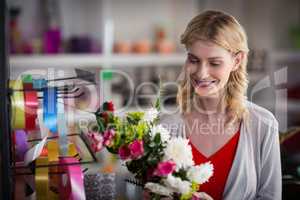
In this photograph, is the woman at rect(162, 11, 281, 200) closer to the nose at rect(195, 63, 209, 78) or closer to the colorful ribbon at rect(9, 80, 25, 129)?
the nose at rect(195, 63, 209, 78)

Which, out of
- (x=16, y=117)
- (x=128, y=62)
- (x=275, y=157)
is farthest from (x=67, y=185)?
(x=128, y=62)

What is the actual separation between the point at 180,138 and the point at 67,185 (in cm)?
25

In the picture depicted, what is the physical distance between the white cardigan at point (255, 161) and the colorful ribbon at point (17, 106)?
0.28 metres

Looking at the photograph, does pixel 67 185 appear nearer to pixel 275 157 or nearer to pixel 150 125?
pixel 150 125

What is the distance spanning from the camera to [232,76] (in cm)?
90

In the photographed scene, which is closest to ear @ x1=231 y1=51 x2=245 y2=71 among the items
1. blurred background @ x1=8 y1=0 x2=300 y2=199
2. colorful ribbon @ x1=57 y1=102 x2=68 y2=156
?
colorful ribbon @ x1=57 y1=102 x2=68 y2=156

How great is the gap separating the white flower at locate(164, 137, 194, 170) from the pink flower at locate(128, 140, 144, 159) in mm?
45

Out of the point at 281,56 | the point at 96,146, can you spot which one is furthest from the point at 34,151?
the point at 281,56

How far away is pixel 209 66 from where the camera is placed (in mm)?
887

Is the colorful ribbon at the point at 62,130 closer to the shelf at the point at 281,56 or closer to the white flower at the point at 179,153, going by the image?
the white flower at the point at 179,153

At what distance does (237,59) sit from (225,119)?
0.39 ft

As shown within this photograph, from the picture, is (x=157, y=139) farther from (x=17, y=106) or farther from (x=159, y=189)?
(x=17, y=106)

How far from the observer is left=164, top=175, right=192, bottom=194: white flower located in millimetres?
821

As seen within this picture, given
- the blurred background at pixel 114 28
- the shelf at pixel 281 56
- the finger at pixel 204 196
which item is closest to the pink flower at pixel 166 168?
the finger at pixel 204 196
